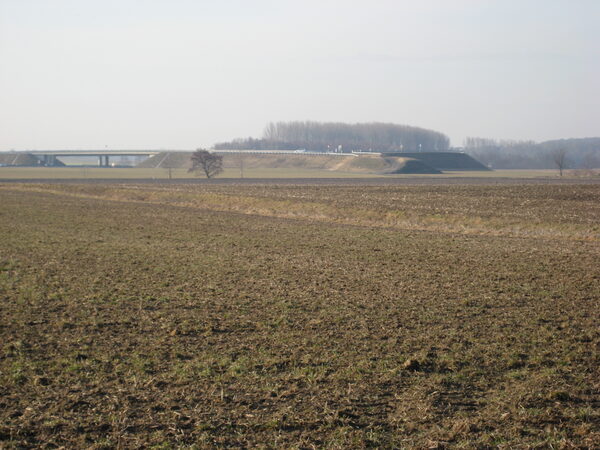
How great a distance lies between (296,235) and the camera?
92.4 ft

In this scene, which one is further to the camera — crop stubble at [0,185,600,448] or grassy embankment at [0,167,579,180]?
grassy embankment at [0,167,579,180]

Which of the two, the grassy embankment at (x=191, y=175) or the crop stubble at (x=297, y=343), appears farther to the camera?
the grassy embankment at (x=191, y=175)

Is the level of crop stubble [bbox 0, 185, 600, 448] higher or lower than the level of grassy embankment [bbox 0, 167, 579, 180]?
lower

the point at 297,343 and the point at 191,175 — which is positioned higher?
the point at 191,175

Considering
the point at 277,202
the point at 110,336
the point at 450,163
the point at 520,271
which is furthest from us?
the point at 450,163

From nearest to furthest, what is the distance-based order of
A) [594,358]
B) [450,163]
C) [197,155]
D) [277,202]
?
[594,358] → [277,202] → [197,155] → [450,163]

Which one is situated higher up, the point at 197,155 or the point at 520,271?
the point at 197,155

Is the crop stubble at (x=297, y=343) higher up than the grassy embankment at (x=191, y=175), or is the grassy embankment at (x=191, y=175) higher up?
the grassy embankment at (x=191, y=175)

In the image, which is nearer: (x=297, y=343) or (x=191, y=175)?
(x=297, y=343)

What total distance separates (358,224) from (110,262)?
59.7 feet

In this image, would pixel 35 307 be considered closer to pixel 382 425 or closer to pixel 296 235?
pixel 382 425

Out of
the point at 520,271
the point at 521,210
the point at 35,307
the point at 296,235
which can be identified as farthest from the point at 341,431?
the point at 521,210

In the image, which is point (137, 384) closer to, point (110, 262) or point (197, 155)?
point (110, 262)

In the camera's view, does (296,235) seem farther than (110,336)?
Yes
